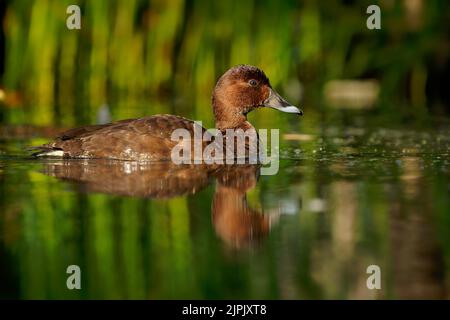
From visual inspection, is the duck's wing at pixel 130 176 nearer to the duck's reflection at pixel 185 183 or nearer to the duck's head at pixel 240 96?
the duck's reflection at pixel 185 183

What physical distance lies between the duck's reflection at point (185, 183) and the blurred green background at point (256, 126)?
0.33 ft

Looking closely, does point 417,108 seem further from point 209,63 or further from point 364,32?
point 209,63

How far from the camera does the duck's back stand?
760 centimetres

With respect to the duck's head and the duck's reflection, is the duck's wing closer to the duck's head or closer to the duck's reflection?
the duck's reflection

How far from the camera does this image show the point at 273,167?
292 inches

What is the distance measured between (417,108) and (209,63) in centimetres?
283

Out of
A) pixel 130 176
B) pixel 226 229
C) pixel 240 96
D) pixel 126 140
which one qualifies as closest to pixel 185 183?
pixel 130 176

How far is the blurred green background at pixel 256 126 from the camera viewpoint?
4227 millimetres

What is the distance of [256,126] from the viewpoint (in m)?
11.0

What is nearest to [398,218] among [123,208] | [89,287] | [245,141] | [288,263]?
[288,263]

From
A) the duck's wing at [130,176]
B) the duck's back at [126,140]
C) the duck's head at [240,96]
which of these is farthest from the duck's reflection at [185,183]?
the duck's head at [240,96]

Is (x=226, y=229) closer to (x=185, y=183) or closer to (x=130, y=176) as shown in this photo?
(x=185, y=183)

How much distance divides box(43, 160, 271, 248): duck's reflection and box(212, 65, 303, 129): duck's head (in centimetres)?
113
